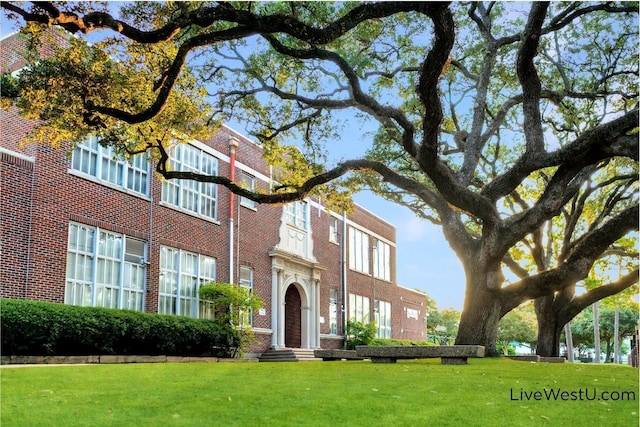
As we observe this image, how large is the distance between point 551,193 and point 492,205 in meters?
1.23

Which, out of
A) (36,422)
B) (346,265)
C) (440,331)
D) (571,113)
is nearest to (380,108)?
(571,113)

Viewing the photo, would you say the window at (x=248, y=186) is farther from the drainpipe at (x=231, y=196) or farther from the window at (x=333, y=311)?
the window at (x=333, y=311)

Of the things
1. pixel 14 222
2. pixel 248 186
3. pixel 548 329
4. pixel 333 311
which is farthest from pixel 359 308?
pixel 14 222

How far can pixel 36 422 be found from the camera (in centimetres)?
489

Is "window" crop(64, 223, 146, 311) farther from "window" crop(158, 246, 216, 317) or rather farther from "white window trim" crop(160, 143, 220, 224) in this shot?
"white window trim" crop(160, 143, 220, 224)

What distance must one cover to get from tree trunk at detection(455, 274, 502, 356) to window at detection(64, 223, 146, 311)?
8.59 m

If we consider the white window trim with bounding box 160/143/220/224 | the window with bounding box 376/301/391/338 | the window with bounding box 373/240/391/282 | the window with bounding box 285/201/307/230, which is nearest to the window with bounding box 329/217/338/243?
the window with bounding box 285/201/307/230

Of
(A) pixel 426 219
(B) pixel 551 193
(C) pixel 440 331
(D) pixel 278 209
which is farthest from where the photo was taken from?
(C) pixel 440 331

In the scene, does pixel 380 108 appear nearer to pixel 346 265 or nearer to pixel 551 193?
pixel 551 193

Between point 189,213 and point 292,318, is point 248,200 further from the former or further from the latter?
point 292,318

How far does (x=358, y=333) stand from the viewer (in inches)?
1153

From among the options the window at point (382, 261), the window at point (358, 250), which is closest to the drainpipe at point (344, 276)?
the window at point (358, 250)

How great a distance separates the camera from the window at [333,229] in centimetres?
2931

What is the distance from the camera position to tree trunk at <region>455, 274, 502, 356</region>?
14719 millimetres
